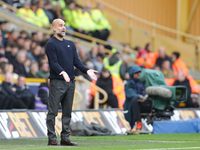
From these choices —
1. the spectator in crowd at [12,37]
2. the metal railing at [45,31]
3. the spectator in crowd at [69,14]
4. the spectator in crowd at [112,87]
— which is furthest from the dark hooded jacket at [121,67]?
the spectator in crowd at [69,14]

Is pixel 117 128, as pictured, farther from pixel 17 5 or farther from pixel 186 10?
pixel 186 10

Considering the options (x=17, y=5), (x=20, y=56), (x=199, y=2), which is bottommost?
(x=20, y=56)

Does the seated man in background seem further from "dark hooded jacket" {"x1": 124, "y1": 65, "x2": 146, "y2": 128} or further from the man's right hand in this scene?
the man's right hand

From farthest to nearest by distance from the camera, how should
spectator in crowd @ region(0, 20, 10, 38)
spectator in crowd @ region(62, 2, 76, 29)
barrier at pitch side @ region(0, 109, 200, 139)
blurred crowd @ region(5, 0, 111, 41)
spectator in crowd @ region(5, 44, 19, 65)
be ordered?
spectator in crowd @ region(62, 2, 76, 29) < blurred crowd @ region(5, 0, 111, 41) < spectator in crowd @ region(0, 20, 10, 38) < spectator in crowd @ region(5, 44, 19, 65) < barrier at pitch side @ region(0, 109, 200, 139)

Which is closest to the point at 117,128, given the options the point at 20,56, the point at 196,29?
the point at 20,56

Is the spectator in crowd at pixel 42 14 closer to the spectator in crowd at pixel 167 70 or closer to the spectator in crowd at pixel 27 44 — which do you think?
the spectator in crowd at pixel 27 44

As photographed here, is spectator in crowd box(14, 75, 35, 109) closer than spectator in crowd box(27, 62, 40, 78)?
Yes

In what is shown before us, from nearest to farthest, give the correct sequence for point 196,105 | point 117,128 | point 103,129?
point 103,129 → point 117,128 → point 196,105

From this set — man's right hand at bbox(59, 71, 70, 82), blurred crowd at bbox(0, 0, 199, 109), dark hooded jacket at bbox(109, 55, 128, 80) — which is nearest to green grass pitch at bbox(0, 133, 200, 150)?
man's right hand at bbox(59, 71, 70, 82)

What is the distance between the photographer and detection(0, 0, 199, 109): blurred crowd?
1311cm

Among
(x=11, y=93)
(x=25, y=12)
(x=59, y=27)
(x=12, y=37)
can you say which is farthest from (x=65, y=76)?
(x=25, y=12)

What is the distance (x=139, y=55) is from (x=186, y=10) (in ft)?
26.3

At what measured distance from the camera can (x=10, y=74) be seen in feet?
42.6

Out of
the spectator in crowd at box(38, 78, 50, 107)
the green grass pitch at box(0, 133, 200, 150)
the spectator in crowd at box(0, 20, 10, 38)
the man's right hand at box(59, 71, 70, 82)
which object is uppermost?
the spectator in crowd at box(0, 20, 10, 38)
